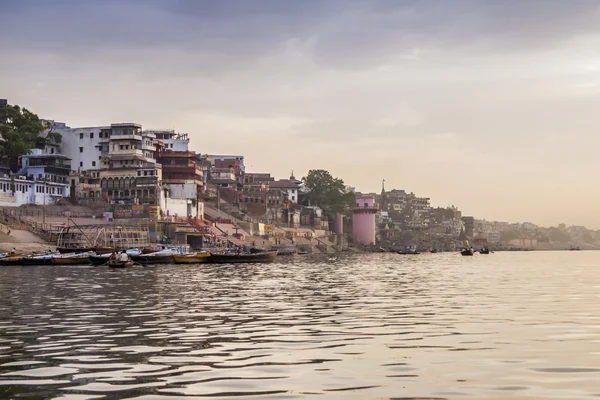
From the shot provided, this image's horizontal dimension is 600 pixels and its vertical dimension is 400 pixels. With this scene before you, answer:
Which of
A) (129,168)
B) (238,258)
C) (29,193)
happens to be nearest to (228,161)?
(129,168)

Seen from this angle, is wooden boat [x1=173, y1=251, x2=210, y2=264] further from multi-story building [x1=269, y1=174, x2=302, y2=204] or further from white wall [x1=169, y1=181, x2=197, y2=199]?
multi-story building [x1=269, y1=174, x2=302, y2=204]

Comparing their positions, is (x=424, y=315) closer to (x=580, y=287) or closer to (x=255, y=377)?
(x=255, y=377)

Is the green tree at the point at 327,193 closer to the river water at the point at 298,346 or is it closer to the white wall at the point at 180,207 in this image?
the white wall at the point at 180,207

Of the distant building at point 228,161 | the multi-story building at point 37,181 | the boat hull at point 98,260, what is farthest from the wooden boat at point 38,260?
the distant building at point 228,161

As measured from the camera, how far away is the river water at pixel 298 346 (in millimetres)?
11945

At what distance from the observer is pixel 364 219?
165m

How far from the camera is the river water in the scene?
1195 centimetres

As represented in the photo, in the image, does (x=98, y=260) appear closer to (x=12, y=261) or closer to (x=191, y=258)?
(x=12, y=261)

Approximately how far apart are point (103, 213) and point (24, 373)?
3401 inches

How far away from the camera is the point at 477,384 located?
12156 mm

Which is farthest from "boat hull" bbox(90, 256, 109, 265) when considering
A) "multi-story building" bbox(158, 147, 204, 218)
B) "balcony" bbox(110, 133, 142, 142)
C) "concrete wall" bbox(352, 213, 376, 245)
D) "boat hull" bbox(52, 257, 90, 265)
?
"concrete wall" bbox(352, 213, 376, 245)

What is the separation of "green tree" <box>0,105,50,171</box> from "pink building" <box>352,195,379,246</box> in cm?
7353

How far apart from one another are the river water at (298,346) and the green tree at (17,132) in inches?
3045

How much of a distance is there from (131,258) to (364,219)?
103 metres
